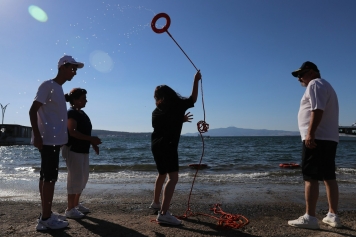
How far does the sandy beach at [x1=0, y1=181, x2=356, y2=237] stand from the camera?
3.41m

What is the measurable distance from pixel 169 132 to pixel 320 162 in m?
1.78

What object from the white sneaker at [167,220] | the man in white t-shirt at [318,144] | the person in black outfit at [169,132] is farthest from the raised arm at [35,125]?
the man in white t-shirt at [318,144]

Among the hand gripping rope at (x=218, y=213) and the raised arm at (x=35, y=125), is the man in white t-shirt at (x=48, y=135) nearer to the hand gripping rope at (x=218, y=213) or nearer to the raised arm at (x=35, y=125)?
the raised arm at (x=35, y=125)

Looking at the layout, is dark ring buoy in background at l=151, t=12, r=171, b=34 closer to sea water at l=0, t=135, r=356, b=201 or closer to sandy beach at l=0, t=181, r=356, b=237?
sea water at l=0, t=135, r=356, b=201

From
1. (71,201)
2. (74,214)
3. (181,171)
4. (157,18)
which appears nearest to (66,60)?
(157,18)

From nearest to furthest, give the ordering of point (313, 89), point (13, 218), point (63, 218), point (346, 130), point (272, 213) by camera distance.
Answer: point (313, 89) < point (63, 218) < point (13, 218) < point (272, 213) < point (346, 130)

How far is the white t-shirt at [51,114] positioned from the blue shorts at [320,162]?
281cm

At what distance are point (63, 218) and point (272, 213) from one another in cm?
283

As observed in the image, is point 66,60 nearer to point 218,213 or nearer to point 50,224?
point 50,224

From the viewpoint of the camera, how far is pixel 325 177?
→ 3494 mm

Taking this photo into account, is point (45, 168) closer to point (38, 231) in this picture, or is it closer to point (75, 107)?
point (38, 231)

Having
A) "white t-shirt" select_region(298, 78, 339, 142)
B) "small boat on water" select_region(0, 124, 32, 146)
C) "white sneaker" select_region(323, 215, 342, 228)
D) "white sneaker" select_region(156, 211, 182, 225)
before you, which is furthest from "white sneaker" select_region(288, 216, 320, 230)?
"small boat on water" select_region(0, 124, 32, 146)

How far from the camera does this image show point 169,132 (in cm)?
381

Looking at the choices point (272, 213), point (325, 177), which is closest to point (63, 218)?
point (272, 213)
